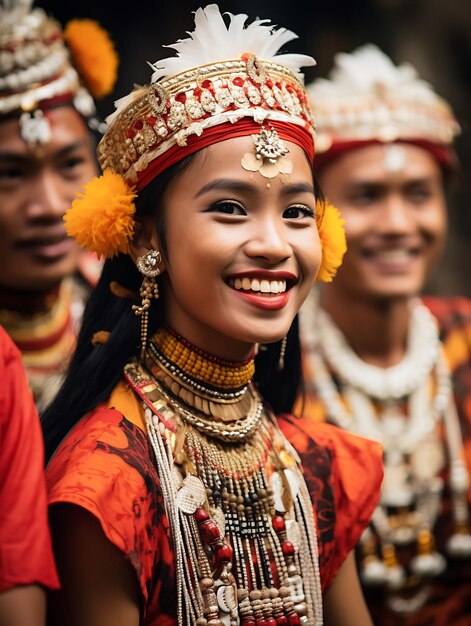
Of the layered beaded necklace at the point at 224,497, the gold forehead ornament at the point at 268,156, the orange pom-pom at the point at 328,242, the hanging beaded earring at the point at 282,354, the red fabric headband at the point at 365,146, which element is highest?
the red fabric headband at the point at 365,146

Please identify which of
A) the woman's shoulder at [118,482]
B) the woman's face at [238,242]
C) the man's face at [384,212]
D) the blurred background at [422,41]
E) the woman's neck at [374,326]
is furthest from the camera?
the blurred background at [422,41]

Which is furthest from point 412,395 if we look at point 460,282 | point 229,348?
point 460,282

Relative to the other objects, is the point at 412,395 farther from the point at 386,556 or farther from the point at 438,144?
the point at 438,144

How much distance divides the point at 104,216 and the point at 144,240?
0.43ft

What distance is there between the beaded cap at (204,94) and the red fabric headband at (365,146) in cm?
158

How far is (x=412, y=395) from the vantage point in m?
3.98

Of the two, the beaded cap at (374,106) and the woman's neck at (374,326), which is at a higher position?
the beaded cap at (374,106)

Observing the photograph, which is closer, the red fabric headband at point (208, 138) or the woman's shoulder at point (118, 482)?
the woman's shoulder at point (118, 482)

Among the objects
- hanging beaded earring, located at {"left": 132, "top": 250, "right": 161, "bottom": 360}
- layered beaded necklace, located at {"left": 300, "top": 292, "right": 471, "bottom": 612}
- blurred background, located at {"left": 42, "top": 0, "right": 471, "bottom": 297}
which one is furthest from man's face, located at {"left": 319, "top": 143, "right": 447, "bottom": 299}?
blurred background, located at {"left": 42, "top": 0, "right": 471, "bottom": 297}

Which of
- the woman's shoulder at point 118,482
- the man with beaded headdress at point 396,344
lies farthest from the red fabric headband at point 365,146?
the woman's shoulder at point 118,482

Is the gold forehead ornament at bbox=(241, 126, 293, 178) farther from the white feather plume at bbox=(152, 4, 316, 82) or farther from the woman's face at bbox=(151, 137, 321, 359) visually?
the white feather plume at bbox=(152, 4, 316, 82)

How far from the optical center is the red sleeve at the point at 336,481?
2.57m

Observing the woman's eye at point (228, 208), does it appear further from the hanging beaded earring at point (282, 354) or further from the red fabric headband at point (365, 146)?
the red fabric headband at point (365, 146)

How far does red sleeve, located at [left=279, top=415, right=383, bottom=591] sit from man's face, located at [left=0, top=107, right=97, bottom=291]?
1289mm
